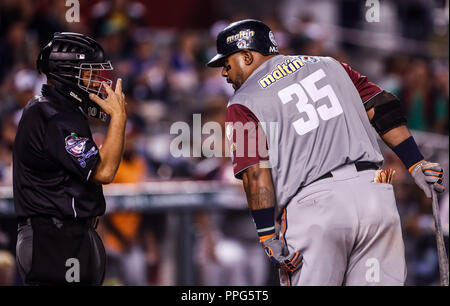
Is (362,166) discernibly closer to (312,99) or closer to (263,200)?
(312,99)

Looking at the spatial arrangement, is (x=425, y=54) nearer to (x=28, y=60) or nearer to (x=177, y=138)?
(x=177, y=138)

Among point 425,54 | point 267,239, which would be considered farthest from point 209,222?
point 425,54

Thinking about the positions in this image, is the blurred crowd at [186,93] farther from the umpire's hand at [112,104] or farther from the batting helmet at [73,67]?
the umpire's hand at [112,104]

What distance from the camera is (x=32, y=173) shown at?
3943 mm

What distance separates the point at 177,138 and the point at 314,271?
5211 millimetres

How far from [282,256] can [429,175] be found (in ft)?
3.78

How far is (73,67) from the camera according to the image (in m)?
4.05

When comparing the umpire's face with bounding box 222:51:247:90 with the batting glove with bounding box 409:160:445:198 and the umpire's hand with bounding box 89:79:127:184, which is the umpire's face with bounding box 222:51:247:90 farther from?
the batting glove with bounding box 409:160:445:198

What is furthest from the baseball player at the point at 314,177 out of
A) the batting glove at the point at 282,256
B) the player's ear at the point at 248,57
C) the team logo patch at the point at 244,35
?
the team logo patch at the point at 244,35

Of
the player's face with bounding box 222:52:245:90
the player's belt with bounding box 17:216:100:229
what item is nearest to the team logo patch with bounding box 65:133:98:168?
the player's belt with bounding box 17:216:100:229

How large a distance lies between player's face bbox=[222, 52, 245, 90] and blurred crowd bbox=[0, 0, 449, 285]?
2.73 metres

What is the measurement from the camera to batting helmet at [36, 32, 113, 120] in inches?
159

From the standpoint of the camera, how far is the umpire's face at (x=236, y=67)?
4.22 meters

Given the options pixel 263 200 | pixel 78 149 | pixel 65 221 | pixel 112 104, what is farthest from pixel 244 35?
pixel 65 221
